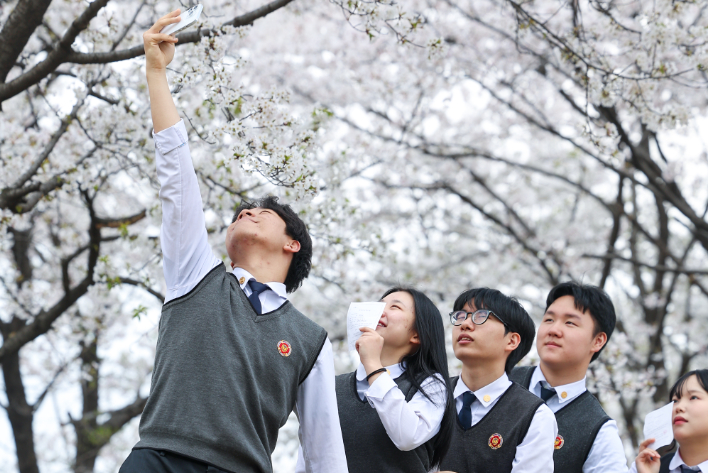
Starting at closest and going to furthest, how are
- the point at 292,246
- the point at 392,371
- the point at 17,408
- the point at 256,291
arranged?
the point at 256,291
the point at 292,246
the point at 392,371
the point at 17,408

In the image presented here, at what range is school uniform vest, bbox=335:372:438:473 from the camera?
98.6 inches

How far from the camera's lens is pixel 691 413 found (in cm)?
279

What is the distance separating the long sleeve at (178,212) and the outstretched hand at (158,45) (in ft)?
0.72

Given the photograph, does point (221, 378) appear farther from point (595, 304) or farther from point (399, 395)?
point (595, 304)

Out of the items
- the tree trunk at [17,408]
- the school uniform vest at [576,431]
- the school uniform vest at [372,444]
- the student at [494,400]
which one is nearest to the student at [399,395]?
the school uniform vest at [372,444]

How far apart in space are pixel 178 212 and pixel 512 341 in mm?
1479

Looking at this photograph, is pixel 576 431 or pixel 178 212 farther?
pixel 576 431

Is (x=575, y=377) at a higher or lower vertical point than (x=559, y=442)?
higher

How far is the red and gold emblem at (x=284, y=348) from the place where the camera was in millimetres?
2217

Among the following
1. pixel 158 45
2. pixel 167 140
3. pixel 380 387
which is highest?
pixel 158 45

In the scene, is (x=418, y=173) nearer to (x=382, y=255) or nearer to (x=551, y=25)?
(x=551, y=25)

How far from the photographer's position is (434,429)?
2432 millimetres

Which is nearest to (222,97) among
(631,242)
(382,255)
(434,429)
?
(434,429)

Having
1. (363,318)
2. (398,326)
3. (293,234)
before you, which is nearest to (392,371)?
(398,326)
